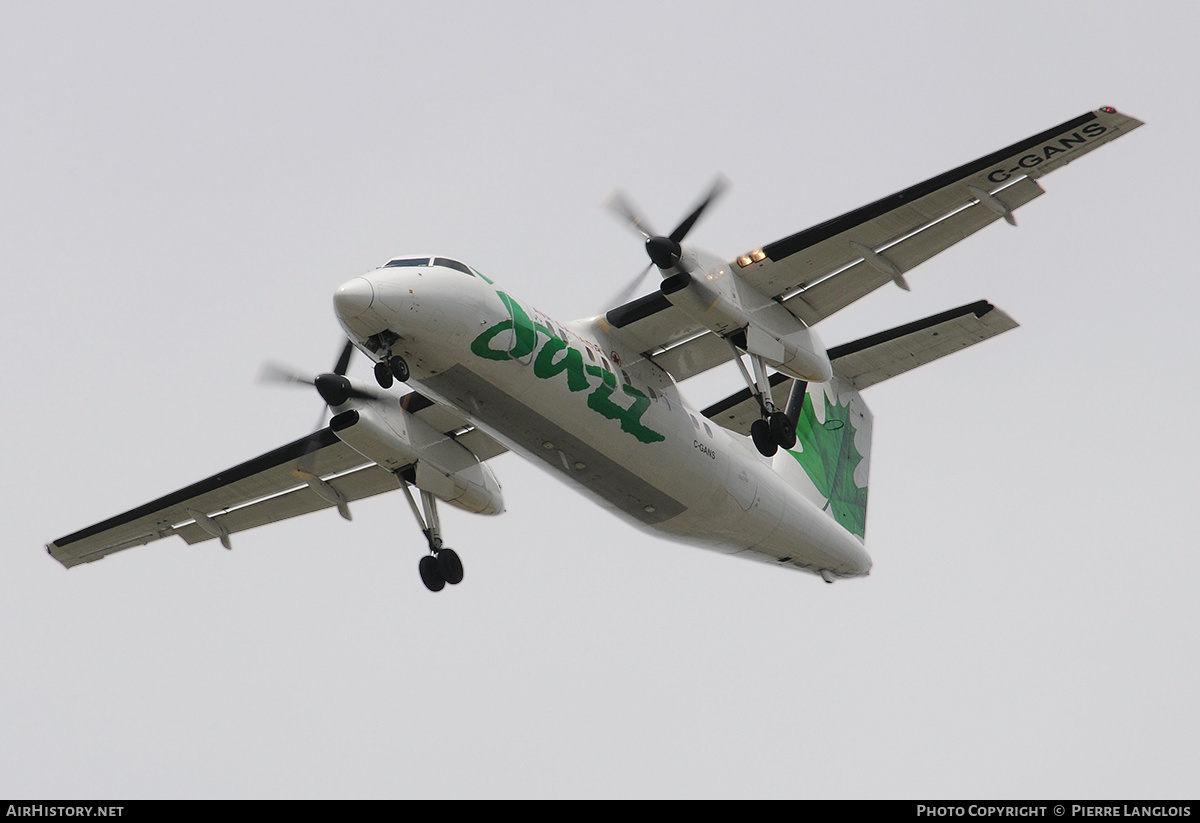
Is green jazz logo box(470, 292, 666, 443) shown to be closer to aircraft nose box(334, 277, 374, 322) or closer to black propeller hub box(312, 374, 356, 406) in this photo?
aircraft nose box(334, 277, 374, 322)

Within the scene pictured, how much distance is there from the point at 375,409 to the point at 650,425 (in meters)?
3.63

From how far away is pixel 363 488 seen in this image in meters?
18.9

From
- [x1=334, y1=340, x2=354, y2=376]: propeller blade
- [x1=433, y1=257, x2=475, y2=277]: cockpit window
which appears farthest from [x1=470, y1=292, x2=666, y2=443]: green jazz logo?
[x1=334, y1=340, x2=354, y2=376]: propeller blade

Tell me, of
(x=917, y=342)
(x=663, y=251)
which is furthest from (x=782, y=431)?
(x=917, y=342)

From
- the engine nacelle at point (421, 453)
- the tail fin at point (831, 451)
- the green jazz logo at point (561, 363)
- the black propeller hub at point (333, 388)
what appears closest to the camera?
the green jazz logo at point (561, 363)

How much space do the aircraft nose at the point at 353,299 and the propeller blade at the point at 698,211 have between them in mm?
3718

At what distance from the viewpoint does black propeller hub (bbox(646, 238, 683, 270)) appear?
14938 millimetres

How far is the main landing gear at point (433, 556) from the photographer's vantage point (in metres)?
17.6

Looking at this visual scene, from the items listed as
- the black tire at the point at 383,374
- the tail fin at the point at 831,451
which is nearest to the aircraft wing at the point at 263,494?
the black tire at the point at 383,374

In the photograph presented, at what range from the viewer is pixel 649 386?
16.0 metres

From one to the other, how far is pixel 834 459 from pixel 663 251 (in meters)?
6.22

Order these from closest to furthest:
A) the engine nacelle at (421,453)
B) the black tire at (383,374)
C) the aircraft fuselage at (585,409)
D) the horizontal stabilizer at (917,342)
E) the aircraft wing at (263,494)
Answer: the aircraft fuselage at (585,409)
the black tire at (383,374)
the horizontal stabilizer at (917,342)
the engine nacelle at (421,453)
the aircraft wing at (263,494)

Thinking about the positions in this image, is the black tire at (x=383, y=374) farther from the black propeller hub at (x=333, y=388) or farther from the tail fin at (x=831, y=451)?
the tail fin at (x=831, y=451)

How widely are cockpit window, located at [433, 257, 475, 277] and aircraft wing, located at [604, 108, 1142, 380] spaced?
6.93ft
